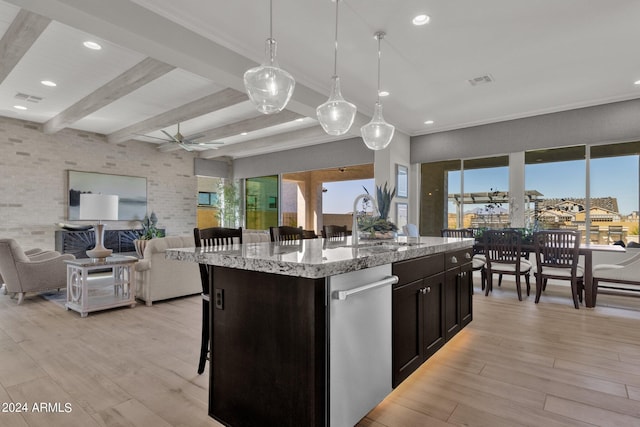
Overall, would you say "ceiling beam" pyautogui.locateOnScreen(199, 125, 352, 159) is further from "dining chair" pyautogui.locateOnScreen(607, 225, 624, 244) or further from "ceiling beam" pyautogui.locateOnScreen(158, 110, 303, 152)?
"dining chair" pyautogui.locateOnScreen(607, 225, 624, 244)

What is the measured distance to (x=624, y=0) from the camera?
9.19 ft

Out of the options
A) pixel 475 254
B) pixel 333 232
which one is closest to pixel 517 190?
pixel 475 254

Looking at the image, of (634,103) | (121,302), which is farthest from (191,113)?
(634,103)

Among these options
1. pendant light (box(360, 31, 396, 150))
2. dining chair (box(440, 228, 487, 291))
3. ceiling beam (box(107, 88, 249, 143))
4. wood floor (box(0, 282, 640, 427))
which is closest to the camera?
wood floor (box(0, 282, 640, 427))

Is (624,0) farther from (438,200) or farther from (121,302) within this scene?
(121,302)

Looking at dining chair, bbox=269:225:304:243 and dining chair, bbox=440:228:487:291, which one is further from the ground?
dining chair, bbox=269:225:304:243

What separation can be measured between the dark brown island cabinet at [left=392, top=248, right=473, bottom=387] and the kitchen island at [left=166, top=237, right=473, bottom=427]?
0.35 ft

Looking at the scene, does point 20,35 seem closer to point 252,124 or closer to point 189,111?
point 189,111

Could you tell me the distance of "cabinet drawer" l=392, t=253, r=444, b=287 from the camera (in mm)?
1896

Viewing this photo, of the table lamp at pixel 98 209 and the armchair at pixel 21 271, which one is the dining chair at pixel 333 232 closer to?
the table lamp at pixel 98 209

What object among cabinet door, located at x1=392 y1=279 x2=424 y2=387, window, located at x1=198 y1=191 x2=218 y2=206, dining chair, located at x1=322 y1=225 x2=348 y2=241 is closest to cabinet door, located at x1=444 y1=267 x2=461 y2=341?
cabinet door, located at x1=392 y1=279 x2=424 y2=387

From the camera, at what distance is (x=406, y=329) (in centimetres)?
196

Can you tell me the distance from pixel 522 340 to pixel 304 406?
2.45m

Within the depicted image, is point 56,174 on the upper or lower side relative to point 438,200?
upper
